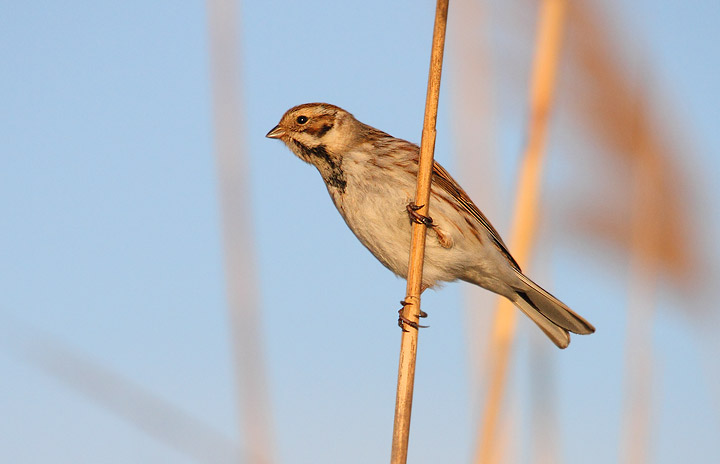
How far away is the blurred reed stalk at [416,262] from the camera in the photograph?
1.69 m

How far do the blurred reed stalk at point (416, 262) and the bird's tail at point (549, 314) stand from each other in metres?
0.76

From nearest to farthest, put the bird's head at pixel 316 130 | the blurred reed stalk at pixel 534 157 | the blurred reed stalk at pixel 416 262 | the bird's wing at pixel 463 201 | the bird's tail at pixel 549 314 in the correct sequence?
the blurred reed stalk at pixel 416 262
the blurred reed stalk at pixel 534 157
the bird's tail at pixel 549 314
the bird's head at pixel 316 130
the bird's wing at pixel 463 201

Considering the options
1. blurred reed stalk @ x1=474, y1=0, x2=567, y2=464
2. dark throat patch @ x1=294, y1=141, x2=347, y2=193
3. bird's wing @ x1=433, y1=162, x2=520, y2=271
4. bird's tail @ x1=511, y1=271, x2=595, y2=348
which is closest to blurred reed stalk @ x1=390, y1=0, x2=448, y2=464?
blurred reed stalk @ x1=474, y1=0, x2=567, y2=464

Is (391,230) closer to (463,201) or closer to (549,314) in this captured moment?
(463,201)

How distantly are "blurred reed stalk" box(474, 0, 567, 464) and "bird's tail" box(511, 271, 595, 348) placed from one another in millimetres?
371

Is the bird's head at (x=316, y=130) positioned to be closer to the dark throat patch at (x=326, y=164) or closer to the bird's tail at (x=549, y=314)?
the dark throat patch at (x=326, y=164)

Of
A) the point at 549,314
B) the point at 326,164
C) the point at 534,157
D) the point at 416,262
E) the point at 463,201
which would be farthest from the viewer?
the point at 463,201

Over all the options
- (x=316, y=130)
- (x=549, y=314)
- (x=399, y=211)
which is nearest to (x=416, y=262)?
(x=399, y=211)

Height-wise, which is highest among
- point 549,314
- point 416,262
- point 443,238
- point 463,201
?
point 463,201

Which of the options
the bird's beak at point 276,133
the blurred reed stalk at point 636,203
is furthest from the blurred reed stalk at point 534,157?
the bird's beak at point 276,133

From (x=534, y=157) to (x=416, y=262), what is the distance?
0.54 m

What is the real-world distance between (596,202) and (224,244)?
1232 mm

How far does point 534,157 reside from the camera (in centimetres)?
226

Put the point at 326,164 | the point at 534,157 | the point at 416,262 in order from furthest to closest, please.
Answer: the point at 326,164
the point at 534,157
the point at 416,262
